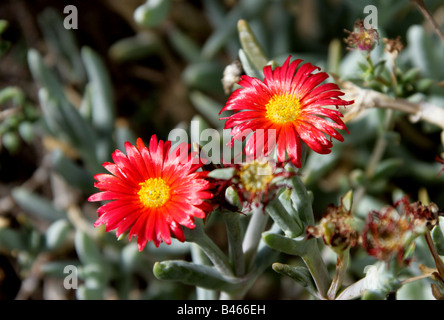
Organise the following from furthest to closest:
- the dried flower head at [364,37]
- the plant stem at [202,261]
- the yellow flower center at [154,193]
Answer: the plant stem at [202,261] → the dried flower head at [364,37] → the yellow flower center at [154,193]

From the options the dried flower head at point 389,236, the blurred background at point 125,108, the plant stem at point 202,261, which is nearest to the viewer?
the dried flower head at point 389,236

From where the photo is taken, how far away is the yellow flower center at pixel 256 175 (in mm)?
704

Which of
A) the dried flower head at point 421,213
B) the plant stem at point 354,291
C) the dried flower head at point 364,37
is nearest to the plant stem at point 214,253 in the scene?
the plant stem at point 354,291

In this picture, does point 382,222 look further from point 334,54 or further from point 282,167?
point 334,54

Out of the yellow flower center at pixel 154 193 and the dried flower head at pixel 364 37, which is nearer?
the yellow flower center at pixel 154 193

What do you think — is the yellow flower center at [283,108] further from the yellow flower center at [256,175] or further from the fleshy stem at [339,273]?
the fleshy stem at [339,273]

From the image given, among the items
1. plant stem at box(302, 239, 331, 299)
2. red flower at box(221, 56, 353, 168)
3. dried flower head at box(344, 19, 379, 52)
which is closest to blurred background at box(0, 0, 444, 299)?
dried flower head at box(344, 19, 379, 52)

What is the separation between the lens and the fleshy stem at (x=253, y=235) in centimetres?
95

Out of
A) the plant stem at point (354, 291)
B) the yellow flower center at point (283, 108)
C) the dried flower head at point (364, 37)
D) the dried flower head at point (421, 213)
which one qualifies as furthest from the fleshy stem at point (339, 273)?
the dried flower head at point (364, 37)

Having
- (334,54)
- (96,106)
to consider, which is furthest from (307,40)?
(96,106)

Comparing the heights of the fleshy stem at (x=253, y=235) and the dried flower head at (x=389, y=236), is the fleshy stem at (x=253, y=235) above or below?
above

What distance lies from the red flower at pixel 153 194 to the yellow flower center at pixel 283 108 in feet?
0.49

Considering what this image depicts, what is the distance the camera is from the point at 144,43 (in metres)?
1.94

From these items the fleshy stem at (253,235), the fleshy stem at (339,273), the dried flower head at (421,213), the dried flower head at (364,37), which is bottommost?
the fleshy stem at (339,273)
